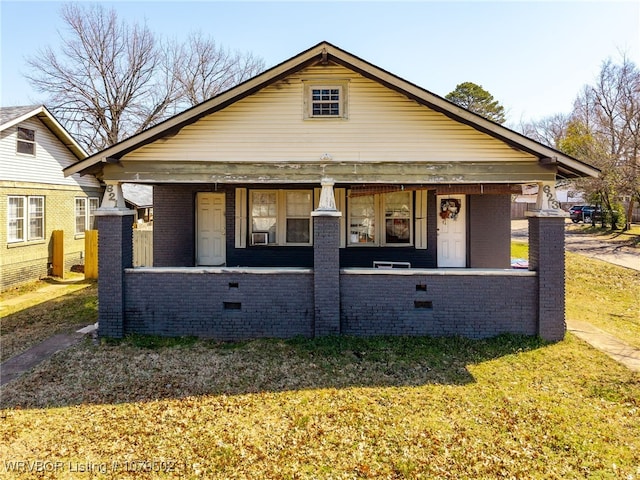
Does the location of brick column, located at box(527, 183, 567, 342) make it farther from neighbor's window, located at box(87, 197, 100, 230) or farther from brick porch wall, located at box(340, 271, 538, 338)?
neighbor's window, located at box(87, 197, 100, 230)

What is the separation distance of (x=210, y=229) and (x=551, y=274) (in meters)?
8.52

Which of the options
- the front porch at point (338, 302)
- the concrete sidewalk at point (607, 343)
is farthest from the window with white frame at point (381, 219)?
the concrete sidewalk at point (607, 343)

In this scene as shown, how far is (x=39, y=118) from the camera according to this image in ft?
47.1

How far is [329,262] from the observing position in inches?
302

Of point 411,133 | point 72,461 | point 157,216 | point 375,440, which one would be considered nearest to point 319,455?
point 375,440

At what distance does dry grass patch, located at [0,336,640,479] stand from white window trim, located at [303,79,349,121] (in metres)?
4.56

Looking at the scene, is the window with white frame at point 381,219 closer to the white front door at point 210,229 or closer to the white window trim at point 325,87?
the white window trim at point 325,87

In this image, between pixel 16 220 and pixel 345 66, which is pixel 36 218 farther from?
pixel 345 66

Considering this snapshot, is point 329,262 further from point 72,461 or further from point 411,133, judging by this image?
point 72,461

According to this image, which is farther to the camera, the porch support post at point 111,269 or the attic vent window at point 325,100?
the attic vent window at point 325,100

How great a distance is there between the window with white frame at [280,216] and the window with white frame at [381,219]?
4.05 feet

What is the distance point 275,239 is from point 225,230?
1.53 meters

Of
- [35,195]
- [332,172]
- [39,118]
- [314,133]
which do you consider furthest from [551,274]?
[39,118]

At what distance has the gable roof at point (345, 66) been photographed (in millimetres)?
7531
